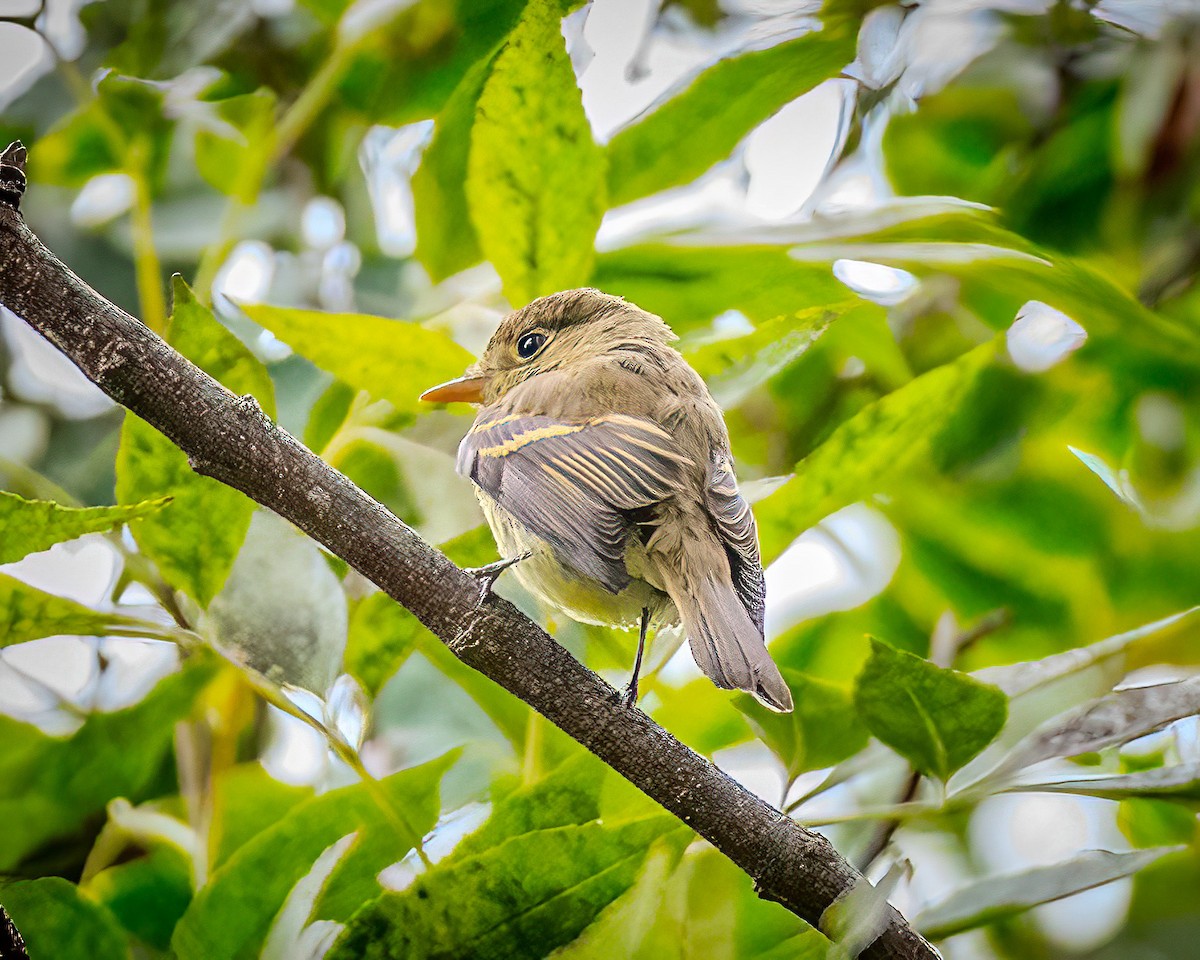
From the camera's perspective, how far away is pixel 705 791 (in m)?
0.95

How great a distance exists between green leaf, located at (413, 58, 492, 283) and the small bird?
0.38ft

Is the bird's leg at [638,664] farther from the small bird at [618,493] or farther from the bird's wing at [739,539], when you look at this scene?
the bird's wing at [739,539]

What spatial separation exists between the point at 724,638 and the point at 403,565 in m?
0.30

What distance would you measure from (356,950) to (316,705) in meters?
0.23

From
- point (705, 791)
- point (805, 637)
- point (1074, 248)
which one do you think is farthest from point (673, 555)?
point (1074, 248)

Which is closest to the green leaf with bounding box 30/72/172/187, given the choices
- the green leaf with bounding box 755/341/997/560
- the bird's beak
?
the bird's beak

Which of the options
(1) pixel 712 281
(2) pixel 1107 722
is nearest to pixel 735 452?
(1) pixel 712 281

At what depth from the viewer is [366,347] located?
1.12 metres

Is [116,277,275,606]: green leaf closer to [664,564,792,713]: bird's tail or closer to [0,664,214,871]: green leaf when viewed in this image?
[0,664,214,871]: green leaf

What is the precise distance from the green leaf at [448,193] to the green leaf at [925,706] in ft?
2.48

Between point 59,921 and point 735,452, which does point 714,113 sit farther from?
point 59,921

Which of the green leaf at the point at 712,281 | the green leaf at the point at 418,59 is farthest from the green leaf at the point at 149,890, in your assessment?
the green leaf at the point at 418,59

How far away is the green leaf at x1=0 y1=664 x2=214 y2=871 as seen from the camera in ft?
3.77

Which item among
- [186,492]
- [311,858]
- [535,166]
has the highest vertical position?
[535,166]
